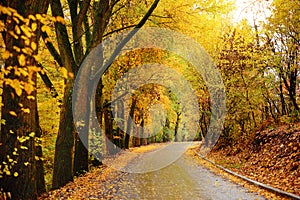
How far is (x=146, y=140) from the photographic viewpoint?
61188 millimetres

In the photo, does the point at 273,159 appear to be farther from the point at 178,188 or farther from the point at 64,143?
the point at 64,143

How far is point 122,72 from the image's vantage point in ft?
78.7

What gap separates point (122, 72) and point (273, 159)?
11.5 m

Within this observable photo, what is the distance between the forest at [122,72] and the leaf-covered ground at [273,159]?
1242 mm

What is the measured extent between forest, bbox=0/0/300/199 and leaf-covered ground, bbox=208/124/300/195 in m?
1.24

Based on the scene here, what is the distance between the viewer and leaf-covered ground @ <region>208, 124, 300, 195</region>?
12567mm

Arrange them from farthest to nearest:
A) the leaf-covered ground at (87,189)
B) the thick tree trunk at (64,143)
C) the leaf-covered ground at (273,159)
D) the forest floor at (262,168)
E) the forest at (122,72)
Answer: the thick tree trunk at (64,143), the leaf-covered ground at (273,159), the forest floor at (262,168), the leaf-covered ground at (87,189), the forest at (122,72)

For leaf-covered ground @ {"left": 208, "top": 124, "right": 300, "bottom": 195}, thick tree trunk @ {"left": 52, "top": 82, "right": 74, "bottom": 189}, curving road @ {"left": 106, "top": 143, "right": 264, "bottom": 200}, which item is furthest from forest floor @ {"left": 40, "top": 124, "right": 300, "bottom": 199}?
thick tree trunk @ {"left": 52, "top": 82, "right": 74, "bottom": 189}

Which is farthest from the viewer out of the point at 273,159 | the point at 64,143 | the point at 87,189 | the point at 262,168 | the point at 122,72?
the point at 122,72

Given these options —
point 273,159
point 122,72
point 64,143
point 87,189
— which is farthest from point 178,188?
point 122,72

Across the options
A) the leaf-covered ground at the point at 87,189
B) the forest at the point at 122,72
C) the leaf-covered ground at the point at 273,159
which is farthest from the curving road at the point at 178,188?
the forest at the point at 122,72

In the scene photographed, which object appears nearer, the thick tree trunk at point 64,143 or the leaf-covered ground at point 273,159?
the leaf-covered ground at point 273,159

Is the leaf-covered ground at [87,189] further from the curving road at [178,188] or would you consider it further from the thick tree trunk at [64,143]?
the thick tree trunk at [64,143]

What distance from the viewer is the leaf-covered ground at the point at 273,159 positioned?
12.6 meters
